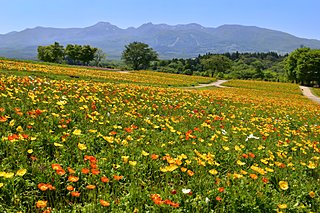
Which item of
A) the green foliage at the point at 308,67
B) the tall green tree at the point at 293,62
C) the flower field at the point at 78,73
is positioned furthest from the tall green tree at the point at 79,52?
the green foliage at the point at 308,67

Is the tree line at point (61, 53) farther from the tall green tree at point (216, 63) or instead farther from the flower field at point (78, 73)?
the flower field at point (78, 73)

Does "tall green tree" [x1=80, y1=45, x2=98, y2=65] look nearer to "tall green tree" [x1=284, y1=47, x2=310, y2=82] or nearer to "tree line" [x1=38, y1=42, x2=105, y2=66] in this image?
"tree line" [x1=38, y1=42, x2=105, y2=66]

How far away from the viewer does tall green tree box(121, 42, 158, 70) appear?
110000mm

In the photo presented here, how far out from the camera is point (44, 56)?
99625 millimetres

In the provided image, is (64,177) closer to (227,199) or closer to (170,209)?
(170,209)

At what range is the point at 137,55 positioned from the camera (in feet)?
362

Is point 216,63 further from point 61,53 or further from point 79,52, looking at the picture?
point 61,53

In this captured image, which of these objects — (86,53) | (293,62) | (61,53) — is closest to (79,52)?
(86,53)

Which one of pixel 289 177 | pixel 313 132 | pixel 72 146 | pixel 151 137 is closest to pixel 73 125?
pixel 72 146

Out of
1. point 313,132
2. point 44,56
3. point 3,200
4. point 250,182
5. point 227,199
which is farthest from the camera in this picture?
point 44,56

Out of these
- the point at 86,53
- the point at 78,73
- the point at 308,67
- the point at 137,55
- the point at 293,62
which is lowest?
the point at 78,73

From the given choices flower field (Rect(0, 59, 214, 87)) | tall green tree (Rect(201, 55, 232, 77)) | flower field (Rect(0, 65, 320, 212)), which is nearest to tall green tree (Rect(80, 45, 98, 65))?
tall green tree (Rect(201, 55, 232, 77))

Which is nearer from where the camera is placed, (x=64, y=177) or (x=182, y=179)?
(x=64, y=177)

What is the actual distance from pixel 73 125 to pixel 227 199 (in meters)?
3.76
